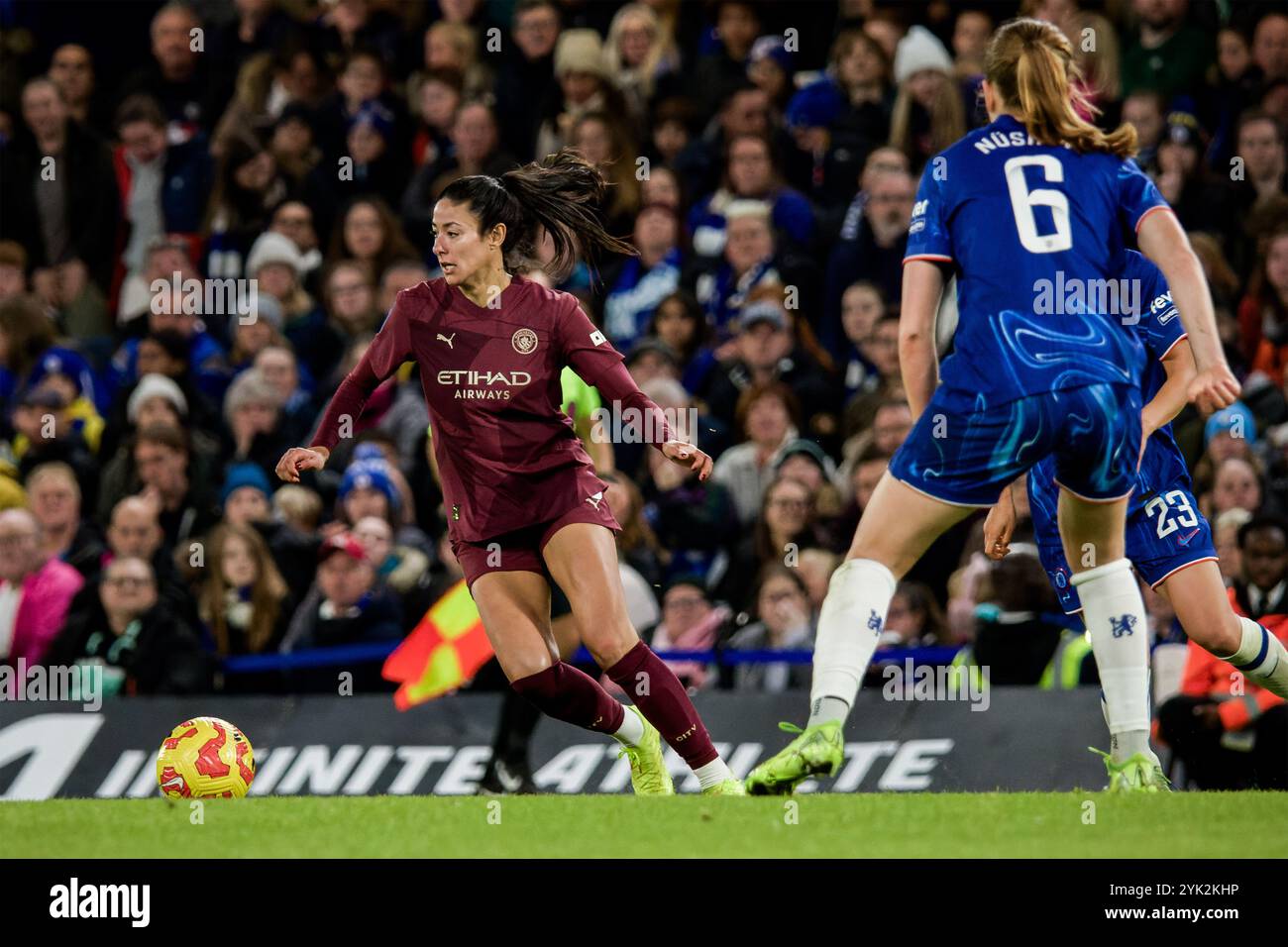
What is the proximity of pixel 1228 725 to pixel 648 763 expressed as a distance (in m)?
2.79

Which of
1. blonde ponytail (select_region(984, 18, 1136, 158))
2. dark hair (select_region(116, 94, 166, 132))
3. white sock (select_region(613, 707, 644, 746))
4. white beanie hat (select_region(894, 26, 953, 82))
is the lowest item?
white sock (select_region(613, 707, 644, 746))

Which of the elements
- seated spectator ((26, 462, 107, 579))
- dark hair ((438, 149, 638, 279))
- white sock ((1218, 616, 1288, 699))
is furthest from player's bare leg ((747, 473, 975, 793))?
seated spectator ((26, 462, 107, 579))

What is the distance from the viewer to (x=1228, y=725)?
9.50 metres

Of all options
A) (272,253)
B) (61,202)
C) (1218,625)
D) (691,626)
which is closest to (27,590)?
(272,253)

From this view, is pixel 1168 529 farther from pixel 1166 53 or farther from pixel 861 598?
pixel 1166 53

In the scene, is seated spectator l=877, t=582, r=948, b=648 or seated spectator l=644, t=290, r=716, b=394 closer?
seated spectator l=877, t=582, r=948, b=648

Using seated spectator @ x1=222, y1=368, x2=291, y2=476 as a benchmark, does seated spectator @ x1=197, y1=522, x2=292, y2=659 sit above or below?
below

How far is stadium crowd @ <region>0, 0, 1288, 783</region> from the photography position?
1195 cm

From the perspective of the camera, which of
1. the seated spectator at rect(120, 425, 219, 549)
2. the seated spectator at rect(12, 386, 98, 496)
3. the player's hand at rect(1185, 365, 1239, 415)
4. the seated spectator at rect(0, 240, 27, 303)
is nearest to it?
the player's hand at rect(1185, 365, 1239, 415)

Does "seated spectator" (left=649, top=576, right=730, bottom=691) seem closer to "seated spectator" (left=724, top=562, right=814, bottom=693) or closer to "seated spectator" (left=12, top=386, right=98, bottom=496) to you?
"seated spectator" (left=724, top=562, right=814, bottom=693)

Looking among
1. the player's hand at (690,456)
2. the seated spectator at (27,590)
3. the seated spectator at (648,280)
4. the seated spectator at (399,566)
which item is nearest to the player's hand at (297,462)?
the player's hand at (690,456)

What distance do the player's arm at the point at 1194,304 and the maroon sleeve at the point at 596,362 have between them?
191cm

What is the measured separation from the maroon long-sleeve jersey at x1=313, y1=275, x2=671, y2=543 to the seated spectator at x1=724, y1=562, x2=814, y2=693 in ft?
11.5
